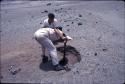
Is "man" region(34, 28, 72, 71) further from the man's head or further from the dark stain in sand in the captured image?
the dark stain in sand

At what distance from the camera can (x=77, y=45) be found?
8.73m

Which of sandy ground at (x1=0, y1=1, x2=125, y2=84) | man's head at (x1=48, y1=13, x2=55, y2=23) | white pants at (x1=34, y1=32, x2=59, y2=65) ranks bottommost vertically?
sandy ground at (x1=0, y1=1, x2=125, y2=84)

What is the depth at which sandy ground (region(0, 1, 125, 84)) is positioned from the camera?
271 inches

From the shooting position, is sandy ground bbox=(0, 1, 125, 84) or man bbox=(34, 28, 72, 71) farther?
man bbox=(34, 28, 72, 71)

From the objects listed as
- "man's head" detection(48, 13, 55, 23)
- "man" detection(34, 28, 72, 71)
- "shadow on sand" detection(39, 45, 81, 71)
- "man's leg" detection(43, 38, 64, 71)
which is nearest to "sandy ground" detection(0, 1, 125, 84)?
"shadow on sand" detection(39, 45, 81, 71)

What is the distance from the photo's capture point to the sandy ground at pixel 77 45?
22.5 feet

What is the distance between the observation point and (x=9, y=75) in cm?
713

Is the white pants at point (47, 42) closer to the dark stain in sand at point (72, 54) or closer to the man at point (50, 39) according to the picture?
the man at point (50, 39)

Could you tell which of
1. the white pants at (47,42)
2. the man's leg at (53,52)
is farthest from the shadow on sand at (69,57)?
the white pants at (47,42)

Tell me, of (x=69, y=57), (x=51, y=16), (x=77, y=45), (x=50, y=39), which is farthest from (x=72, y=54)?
(x=51, y=16)

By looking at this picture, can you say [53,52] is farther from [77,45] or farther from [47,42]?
[77,45]

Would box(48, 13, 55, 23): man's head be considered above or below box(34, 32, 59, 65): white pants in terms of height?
above

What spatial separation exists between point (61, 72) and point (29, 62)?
1.32 meters

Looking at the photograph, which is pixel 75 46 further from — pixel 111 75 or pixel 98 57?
pixel 111 75
